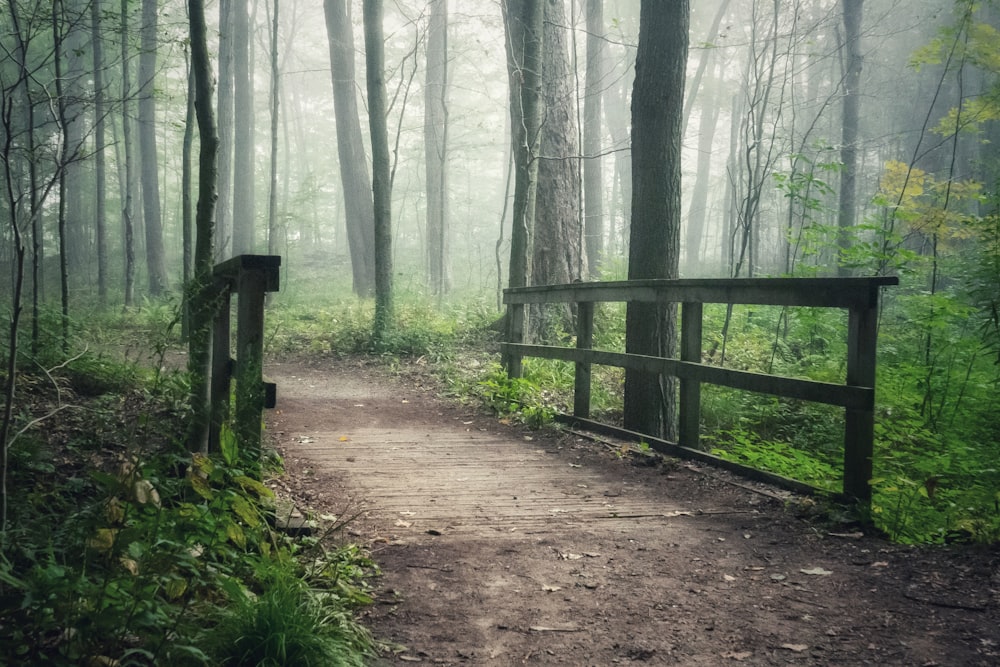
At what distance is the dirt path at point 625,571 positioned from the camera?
2975 mm

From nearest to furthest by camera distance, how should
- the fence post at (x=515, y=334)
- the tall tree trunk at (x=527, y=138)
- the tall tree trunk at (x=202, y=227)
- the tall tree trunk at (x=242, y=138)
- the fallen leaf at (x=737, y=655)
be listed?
the fallen leaf at (x=737, y=655) → the tall tree trunk at (x=202, y=227) → the fence post at (x=515, y=334) → the tall tree trunk at (x=527, y=138) → the tall tree trunk at (x=242, y=138)

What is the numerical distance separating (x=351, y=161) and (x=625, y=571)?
19.0 metres

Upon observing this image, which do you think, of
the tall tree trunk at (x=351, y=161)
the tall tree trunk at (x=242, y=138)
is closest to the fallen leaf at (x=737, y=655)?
the tall tree trunk at (x=351, y=161)

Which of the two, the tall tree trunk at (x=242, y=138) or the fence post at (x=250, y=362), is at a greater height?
the tall tree trunk at (x=242, y=138)

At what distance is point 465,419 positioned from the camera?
8367 mm

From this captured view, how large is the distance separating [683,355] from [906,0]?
114 ft

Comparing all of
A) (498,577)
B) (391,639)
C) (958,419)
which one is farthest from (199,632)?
(958,419)

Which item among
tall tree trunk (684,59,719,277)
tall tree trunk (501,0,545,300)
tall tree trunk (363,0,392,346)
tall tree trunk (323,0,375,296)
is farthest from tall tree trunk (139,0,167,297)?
tall tree trunk (684,59,719,277)

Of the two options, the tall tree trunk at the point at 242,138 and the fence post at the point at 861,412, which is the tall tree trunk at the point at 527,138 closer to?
the fence post at the point at 861,412

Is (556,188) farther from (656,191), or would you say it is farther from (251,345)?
(251,345)

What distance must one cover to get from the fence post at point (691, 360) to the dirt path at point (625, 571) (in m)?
0.35

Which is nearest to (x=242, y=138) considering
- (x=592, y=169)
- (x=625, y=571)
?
(x=592, y=169)

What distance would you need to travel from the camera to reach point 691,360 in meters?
5.89

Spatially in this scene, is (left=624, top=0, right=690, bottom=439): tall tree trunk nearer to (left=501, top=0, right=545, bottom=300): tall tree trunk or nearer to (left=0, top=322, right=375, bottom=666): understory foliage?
(left=501, top=0, right=545, bottom=300): tall tree trunk
